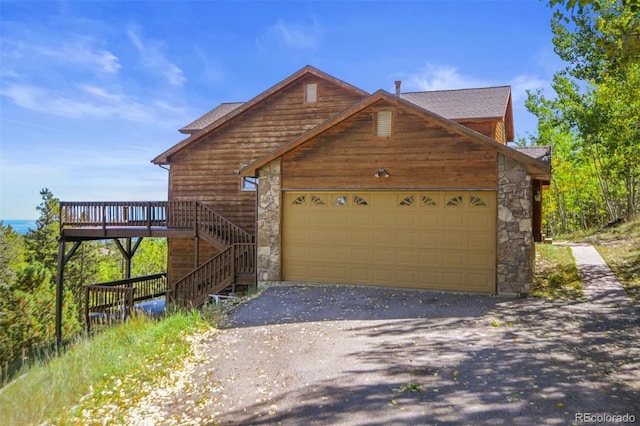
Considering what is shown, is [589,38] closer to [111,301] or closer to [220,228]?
[220,228]

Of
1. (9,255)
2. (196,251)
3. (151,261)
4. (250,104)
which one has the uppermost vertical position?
(250,104)

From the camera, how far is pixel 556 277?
1259 centimetres

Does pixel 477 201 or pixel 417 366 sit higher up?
pixel 477 201

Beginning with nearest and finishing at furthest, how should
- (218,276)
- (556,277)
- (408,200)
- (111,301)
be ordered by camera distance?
1. (408,200)
2. (556,277)
3. (218,276)
4. (111,301)

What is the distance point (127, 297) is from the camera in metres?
13.8

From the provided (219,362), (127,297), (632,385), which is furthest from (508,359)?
(127,297)

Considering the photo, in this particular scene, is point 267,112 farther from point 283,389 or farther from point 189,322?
point 283,389

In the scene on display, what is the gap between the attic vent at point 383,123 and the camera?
11.5 metres

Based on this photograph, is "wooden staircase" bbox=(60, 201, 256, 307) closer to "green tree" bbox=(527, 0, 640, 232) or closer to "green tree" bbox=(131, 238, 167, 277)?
"green tree" bbox=(527, 0, 640, 232)

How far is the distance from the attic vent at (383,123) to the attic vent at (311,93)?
5.08m

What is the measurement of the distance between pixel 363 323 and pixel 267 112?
10.3 m

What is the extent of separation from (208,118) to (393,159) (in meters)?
10.7

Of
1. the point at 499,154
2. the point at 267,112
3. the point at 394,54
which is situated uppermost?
the point at 394,54

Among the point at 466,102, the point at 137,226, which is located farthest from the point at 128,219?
the point at 466,102
